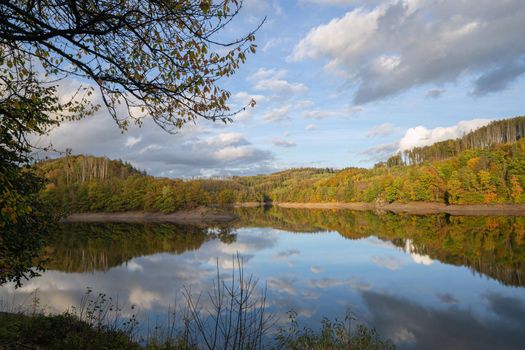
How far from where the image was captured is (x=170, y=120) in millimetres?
6645

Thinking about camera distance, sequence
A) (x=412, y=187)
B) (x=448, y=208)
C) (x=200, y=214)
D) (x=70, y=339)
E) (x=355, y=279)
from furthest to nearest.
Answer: (x=412, y=187) < (x=200, y=214) < (x=448, y=208) < (x=355, y=279) < (x=70, y=339)

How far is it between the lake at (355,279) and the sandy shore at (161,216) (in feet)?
164

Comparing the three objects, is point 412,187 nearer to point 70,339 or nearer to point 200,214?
point 200,214

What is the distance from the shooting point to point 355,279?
28.0 m

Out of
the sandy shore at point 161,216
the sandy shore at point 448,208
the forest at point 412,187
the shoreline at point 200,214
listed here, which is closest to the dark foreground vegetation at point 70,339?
the forest at point 412,187

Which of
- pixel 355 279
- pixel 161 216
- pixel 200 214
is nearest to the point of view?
pixel 355 279

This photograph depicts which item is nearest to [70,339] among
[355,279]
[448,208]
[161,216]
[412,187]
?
[355,279]

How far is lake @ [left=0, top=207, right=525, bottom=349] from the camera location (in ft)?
58.5

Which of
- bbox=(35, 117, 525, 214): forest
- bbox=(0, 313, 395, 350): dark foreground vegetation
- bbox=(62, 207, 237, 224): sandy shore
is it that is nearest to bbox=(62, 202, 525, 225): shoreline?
bbox=(62, 207, 237, 224): sandy shore

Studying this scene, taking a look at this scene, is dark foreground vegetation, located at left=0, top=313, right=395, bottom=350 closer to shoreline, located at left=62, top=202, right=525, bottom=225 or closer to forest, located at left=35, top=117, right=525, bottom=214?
forest, located at left=35, top=117, right=525, bottom=214

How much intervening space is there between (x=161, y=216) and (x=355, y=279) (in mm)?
90022

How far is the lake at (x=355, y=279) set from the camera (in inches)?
703

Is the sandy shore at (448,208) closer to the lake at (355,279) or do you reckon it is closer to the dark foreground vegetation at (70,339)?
the lake at (355,279)

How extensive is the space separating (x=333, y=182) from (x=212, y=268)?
159m
